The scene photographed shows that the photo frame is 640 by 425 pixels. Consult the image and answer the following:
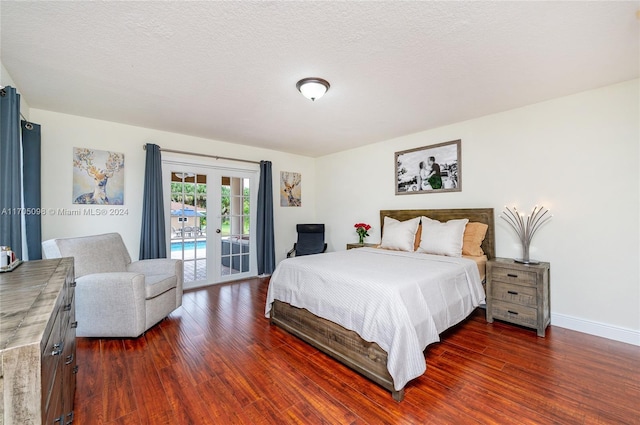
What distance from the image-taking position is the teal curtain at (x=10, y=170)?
213cm

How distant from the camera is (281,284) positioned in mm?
2803

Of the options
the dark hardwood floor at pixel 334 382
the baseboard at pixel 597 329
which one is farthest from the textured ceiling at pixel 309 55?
the dark hardwood floor at pixel 334 382

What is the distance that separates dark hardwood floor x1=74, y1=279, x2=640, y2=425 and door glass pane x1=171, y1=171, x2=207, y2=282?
166cm

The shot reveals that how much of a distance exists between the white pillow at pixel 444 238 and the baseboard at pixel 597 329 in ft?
3.74

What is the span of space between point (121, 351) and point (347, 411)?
2.03 m

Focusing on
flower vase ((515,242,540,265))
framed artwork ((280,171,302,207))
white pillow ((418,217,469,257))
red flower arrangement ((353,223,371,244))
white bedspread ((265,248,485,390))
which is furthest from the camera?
framed artwork ((280,171,302,207))

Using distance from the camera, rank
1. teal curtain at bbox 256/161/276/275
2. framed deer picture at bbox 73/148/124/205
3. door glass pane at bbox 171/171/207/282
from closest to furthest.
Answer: framed deer picture at bbox 73/148/124/205 < door glass pane at bbox 171/171/207/282 < teal curtain at bbox 256/161/276/275

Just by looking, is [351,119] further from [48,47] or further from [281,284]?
[48,47]

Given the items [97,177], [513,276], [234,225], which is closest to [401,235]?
[513,276]

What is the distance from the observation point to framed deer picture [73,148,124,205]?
339 cm

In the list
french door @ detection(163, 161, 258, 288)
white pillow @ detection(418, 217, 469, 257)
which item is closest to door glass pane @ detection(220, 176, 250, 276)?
french door @ detection(163, 161, 258, 288)

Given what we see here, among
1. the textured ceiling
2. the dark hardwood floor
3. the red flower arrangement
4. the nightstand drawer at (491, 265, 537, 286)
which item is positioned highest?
the textured ceiling

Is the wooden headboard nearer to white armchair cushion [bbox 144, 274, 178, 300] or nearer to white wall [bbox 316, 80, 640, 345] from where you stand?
white wall [bbox 316, 80, 640, 345]

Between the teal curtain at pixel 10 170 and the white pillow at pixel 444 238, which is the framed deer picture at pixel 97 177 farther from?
the white pillow at pixel 444 238
